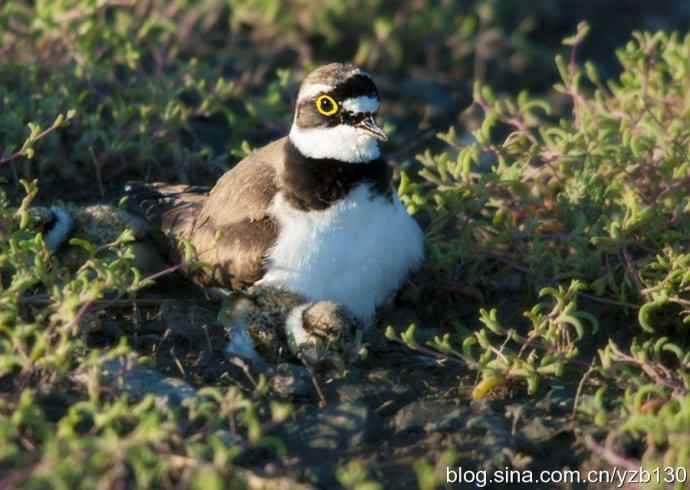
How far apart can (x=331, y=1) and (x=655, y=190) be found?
365 centimetres

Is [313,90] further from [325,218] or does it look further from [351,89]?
[325,218]

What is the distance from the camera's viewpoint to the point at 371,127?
237 inches

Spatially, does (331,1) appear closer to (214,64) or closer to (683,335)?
(214,64)

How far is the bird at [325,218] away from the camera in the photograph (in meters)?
5.92

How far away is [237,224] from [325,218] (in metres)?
0.49

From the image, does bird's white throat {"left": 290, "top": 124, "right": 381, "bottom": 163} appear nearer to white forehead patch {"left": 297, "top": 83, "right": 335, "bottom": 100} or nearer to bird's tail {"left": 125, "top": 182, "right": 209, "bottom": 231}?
white forehead patch {"left": 297, "top": 83, "right": 335, "bottom": 100}

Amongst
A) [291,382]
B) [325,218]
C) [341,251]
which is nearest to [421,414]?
[291,382]

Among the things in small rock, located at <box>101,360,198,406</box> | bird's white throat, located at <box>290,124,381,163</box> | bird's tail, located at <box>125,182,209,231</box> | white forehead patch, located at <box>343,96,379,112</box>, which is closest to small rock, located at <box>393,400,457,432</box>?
small rock, located at <box>101,360,198,406</box>

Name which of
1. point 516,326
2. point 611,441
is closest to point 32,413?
point 611,441

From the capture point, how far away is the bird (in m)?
5.92

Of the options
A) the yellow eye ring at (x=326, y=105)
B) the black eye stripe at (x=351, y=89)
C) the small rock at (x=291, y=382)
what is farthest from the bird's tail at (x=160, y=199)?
the small rock at (x=291, y=382)

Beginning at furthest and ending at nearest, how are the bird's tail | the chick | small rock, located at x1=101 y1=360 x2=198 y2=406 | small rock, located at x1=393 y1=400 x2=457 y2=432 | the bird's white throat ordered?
the bird's tail → the bird's white throat → the chick → small rock, located at x1=393 y1=400 x2=457 y2=432 → small rock, located at x1=101 y1=360 x2=198 y2=406

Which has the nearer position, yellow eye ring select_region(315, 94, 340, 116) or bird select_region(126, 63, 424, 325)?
bird select_region(126, 63, 424, 325)

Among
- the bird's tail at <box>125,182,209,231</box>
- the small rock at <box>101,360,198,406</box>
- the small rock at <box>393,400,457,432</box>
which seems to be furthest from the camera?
the bird's tail at <box>125,182,209,231</box>
